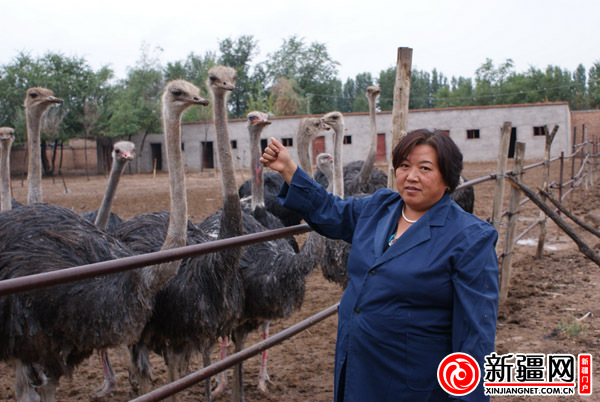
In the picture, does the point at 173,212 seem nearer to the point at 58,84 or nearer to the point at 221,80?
the point at 221,80

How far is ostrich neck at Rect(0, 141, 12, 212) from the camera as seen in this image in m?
5.01

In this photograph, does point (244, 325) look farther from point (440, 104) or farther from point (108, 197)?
point (440, 104)

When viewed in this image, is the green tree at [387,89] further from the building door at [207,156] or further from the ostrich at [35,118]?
the ostrich at [35,118]

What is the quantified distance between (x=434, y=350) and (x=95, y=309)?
1.80m

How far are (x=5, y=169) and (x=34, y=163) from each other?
0.55 meters

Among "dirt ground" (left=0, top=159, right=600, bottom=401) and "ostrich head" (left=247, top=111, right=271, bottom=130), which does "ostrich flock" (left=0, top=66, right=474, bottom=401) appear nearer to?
"dirt ground" (left=0, top=159, right=600, bottom=401)

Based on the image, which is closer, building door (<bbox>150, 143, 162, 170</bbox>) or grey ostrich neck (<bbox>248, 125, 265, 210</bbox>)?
grey ostrich neck (<bbox>248, 125, 265, 210</bbox>)

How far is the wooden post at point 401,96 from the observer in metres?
3.57

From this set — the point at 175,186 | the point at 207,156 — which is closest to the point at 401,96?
the point at 175,186

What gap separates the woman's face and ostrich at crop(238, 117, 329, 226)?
243 centimetres

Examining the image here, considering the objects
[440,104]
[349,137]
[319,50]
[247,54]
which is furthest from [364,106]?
[349,137]

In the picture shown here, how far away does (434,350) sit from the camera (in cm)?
163

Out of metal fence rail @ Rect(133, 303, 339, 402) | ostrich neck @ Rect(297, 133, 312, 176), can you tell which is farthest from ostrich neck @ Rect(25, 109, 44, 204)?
metal fence rail @ Rect(133, 303, 339, 402)

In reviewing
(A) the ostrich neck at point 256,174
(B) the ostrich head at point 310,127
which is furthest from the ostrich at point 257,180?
(B) the ostrich head at point 310,127
